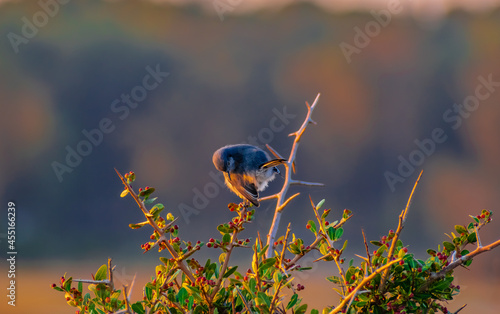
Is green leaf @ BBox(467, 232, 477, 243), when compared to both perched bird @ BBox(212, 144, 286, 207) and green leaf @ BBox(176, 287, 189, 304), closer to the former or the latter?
green leaf @ BBox(176, 287, 189, 304)

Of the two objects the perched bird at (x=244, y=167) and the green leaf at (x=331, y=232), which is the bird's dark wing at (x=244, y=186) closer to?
the perched bird at (x=244, y=167)

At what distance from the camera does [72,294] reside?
1197 millimetres

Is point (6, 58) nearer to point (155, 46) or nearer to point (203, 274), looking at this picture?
point (155, 46)

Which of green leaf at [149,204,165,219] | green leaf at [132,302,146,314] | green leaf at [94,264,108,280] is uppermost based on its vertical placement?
green leaf at [149,204,165,219]

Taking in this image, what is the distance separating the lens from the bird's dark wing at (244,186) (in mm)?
2129

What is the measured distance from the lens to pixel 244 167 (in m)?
2.66

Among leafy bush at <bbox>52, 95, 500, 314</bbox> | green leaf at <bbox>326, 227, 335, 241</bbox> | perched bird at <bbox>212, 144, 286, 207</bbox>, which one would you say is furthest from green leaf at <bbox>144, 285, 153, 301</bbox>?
perched bird at <bbox>212, 144, 286, 207</bbox>

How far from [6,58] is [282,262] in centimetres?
776

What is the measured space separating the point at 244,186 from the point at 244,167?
31 cm

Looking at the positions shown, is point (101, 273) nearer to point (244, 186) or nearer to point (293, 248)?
point (293, 248)

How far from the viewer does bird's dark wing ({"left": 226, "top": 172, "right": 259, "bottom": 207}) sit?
2129 mm

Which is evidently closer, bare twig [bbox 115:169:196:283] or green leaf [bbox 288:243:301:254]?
bare twig [bbox 115:169:196:283]

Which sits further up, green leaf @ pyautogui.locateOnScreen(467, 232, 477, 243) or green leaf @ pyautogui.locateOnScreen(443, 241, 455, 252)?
green leaf @ pyautogui.locateOnScreen(467, 232, 477, 243)

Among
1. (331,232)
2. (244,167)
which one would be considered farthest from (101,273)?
(244,167)
